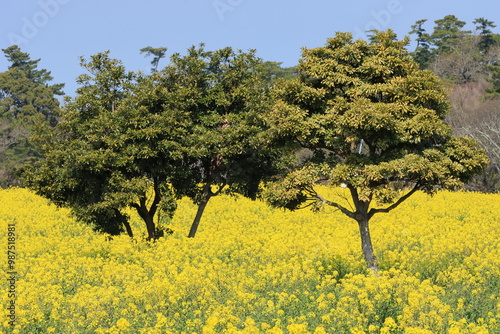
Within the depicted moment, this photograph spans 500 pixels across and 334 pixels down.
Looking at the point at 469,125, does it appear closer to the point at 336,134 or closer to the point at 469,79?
the point at 469,79

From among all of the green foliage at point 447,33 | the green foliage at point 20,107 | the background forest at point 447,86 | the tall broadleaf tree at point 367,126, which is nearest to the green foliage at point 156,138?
the tall broadleaf tree at point 367,126

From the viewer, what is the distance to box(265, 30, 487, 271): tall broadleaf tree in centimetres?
1705

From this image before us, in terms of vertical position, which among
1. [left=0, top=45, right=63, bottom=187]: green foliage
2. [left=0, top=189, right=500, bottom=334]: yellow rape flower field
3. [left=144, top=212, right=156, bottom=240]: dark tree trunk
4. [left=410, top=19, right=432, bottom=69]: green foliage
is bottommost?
[left=0, top=189, right=500, bottom=334]: yellow rape flower field

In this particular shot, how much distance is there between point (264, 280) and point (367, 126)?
504 cm

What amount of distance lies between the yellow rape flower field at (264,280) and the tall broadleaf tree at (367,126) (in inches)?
95.7

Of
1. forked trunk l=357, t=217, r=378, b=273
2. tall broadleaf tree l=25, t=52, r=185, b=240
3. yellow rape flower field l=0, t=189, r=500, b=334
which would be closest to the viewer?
yellow rape flower field l=0, t=189, r=500, b=334

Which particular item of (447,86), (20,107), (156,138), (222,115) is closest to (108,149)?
(156,138)

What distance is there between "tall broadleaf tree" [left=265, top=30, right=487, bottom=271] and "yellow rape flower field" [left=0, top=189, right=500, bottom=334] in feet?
7.98

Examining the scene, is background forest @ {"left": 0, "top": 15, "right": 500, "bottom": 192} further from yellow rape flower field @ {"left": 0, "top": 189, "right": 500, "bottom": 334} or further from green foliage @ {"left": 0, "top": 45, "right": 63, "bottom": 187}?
yellow rape flower field @ {"left": 0, "top": 189, "right": 500, "bottom": 334}

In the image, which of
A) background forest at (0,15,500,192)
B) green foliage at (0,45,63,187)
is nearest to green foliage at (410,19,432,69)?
background forest at (0,15,500,192)

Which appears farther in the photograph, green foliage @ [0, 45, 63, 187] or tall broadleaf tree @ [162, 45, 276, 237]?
green foliage @ [0, 45, 63, 187]

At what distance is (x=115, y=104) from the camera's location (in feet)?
76.2

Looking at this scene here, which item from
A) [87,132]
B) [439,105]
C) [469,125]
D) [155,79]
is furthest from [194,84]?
[469,125]

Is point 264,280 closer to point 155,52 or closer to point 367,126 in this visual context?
point 367,126
